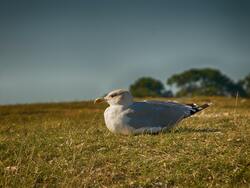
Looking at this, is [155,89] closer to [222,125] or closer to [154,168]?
[222,125]

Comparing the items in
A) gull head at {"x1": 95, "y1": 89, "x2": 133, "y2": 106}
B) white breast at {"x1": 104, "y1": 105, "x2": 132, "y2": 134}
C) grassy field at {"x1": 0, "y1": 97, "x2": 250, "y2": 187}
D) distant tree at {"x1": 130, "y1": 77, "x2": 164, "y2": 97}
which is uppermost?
distant tree at {"x1": 130, "y1": 77, "x2": 164, "y2": 97}

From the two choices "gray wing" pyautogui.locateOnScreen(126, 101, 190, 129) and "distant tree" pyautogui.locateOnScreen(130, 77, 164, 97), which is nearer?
"gray wing" pyautogui.locateOnScreen(126, 101, 190, 129)

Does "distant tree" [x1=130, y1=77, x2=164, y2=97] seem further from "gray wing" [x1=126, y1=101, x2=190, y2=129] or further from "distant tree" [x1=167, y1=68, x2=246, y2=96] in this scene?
"gray wing" [x1=126, y1=101, x2=190, y2=129]

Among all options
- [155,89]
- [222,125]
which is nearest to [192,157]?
[222,125]

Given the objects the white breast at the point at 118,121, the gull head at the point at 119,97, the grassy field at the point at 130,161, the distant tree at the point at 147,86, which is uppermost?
the distant tree at the point at 147,86

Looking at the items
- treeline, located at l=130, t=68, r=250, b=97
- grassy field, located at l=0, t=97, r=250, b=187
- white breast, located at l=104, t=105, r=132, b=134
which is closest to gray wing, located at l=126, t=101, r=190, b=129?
white breast, located at l=104, t=105, r=132, b=134

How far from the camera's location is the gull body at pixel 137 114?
11.6m

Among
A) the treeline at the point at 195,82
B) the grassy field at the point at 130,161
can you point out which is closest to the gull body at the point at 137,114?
the grassy field at the point at 130,161

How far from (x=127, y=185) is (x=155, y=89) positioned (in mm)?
69086

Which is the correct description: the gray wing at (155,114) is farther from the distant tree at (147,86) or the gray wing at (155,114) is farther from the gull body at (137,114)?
the distant tree at (147,86)

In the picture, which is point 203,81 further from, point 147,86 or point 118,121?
point 118,121

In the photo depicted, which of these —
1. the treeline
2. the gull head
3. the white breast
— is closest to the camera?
the white breast

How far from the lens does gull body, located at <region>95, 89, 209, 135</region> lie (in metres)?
11.6

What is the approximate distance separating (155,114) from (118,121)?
897 millimetres
